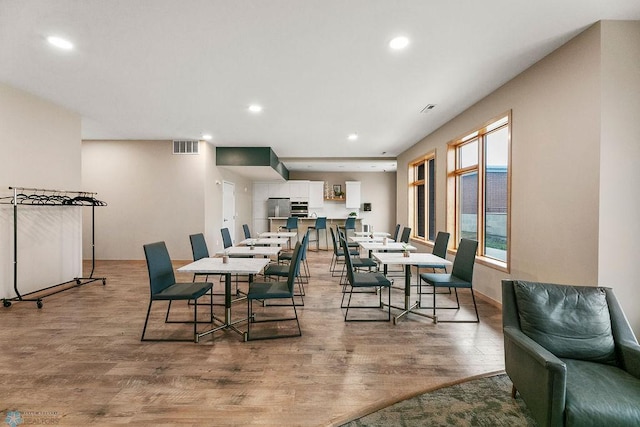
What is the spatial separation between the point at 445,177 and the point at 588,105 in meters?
3.08

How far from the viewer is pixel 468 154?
5410 millimetres

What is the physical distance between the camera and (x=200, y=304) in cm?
414

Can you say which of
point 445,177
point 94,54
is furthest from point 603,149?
point 94,54

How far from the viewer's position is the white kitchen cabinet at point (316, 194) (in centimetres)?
1159

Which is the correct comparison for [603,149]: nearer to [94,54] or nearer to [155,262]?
[155,262]

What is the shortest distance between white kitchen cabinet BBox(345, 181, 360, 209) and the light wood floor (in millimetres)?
8188

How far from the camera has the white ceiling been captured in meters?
2.49

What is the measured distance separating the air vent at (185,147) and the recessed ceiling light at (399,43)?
5.61m

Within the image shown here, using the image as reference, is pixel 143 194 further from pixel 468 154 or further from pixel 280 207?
pixel 468 154

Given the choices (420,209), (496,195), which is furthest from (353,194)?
(496,195)

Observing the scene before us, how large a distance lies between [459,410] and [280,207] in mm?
9857

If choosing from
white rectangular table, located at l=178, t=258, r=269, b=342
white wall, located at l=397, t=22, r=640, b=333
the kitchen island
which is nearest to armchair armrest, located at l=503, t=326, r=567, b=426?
white wall, located at l=397, t=22, r=640, b=333

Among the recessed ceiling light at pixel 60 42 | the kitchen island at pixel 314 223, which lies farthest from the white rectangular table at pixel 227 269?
the kitchen island at pixel 314 223

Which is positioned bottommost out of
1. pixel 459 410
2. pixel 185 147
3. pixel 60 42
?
pixel 459 410
